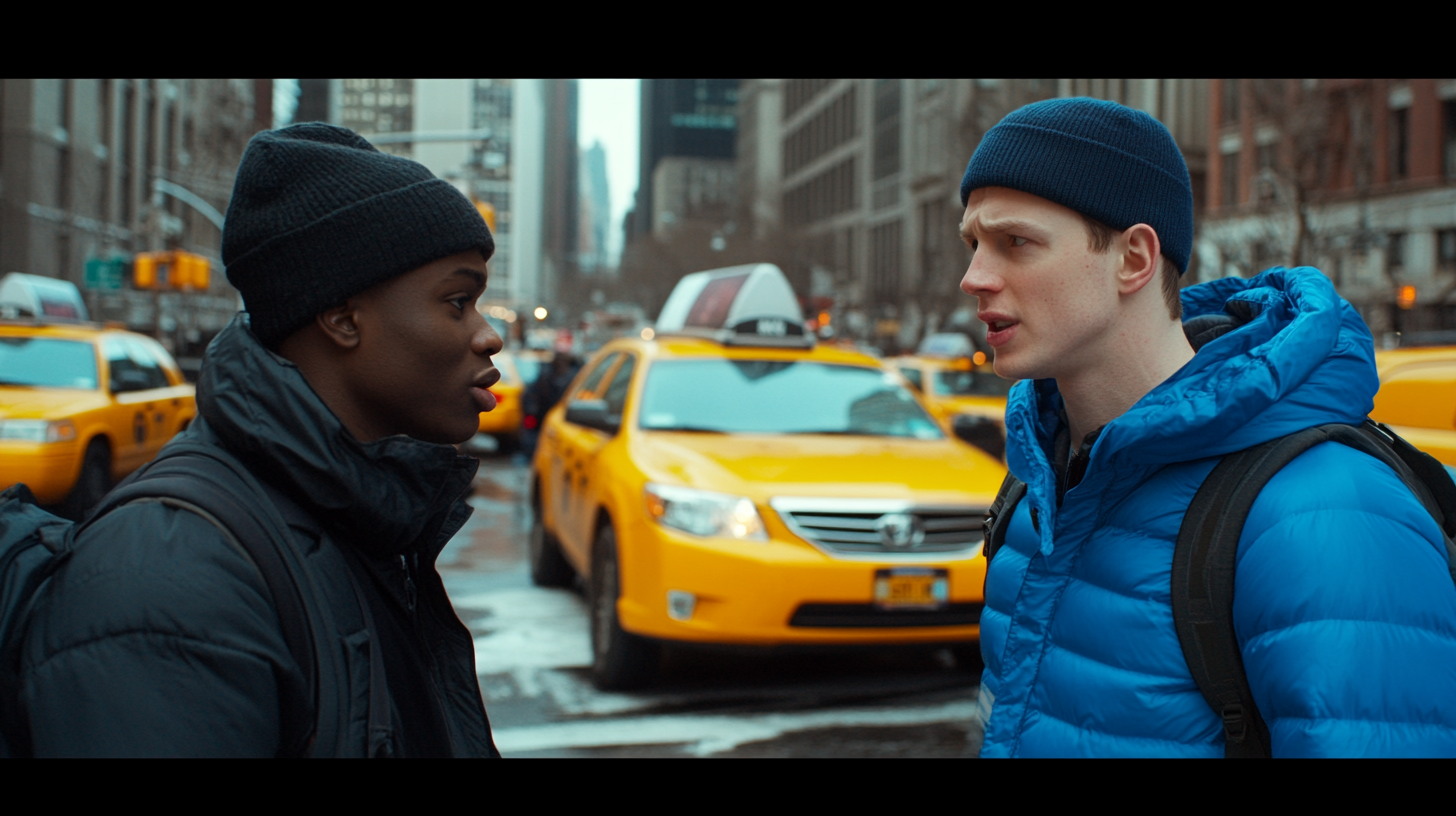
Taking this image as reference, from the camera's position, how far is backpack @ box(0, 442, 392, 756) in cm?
130

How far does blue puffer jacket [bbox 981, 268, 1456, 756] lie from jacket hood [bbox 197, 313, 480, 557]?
0.98 m

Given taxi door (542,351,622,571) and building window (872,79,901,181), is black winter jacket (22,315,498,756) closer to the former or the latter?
taxi door (542,351,622,571)

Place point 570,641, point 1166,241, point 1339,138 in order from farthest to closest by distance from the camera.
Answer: point 1339,138, point 570,641, point 1166,241

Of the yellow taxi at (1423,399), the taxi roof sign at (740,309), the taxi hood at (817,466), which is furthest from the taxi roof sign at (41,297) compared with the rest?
the yellow taxi at (1423,399)

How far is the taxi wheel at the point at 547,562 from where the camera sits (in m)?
8.81

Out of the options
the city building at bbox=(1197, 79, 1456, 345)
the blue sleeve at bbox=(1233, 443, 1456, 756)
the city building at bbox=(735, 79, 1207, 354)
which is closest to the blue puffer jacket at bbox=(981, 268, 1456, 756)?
the blue sleeve at bbox=(1233, 443, 1456, 756)

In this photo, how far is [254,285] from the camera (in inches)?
64.1

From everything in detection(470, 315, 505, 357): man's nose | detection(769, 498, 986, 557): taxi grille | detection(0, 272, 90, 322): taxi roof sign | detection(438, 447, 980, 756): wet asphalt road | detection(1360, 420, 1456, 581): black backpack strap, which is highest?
detection(0, 272, 90, 322): taxi roof sign

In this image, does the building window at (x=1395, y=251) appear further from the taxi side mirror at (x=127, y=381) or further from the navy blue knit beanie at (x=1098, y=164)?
the navy blue knit beanie at (x=1098, y=164)

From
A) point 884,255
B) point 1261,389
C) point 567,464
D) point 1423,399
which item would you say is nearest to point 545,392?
point 567,464

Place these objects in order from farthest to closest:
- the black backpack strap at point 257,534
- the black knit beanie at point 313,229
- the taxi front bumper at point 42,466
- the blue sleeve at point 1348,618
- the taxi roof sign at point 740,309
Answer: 1. the taxi front bumper at point 42,466
2. the taxi roof sign at point 740,309
3. the black knit beanie at point 313,229
4. the blue sleeve at point 1348,618
5. the black backpack strap at point 257,534
